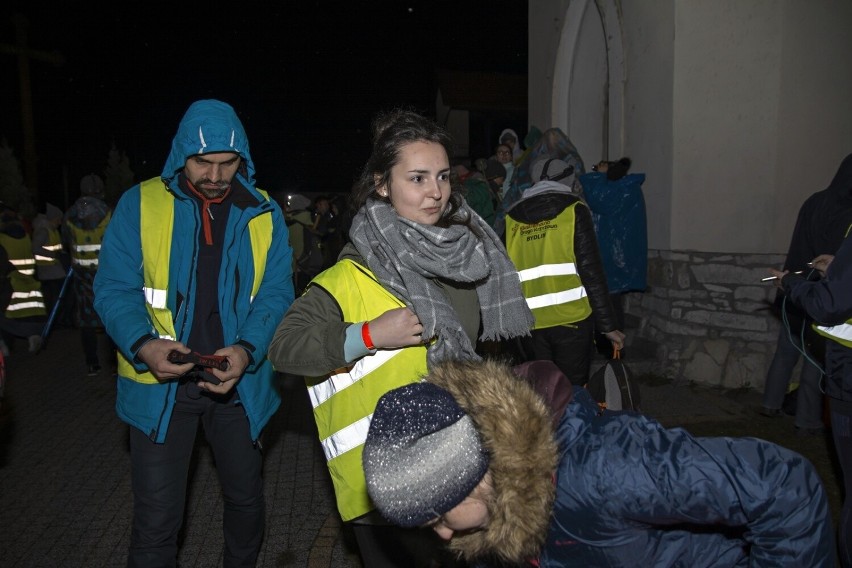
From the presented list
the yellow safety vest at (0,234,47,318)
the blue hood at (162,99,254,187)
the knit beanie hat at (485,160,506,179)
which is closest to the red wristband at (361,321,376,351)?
the blue hood at (162,99,254,187)

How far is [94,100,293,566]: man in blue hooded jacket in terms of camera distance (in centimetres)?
248

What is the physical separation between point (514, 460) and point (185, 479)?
1747 mm

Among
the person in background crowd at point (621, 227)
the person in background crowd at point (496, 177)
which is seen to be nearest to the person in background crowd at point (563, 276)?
the person in background crowd at point (621, 227)

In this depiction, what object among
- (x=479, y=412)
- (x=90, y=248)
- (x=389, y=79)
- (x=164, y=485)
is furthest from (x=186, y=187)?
(x=389, y=79)

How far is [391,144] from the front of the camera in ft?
7.34

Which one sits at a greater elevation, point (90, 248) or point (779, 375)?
point (90, 248)

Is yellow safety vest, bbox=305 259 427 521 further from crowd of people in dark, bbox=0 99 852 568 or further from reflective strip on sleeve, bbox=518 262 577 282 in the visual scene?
reflective strip on sleeve, bbox=518 262 577 282

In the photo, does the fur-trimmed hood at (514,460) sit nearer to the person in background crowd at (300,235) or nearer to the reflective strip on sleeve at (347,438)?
the reflective strip on sleeve at (347,438)

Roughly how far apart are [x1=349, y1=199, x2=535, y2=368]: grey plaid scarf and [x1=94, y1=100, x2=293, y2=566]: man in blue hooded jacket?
681 millimetres

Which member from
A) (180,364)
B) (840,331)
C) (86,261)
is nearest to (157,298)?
(180,364)

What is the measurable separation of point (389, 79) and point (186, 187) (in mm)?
29641

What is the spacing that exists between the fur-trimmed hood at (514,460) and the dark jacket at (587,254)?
272 centimetres

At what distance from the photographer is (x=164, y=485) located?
99.1 inches

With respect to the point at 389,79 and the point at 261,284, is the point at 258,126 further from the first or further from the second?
the point at 261,284
